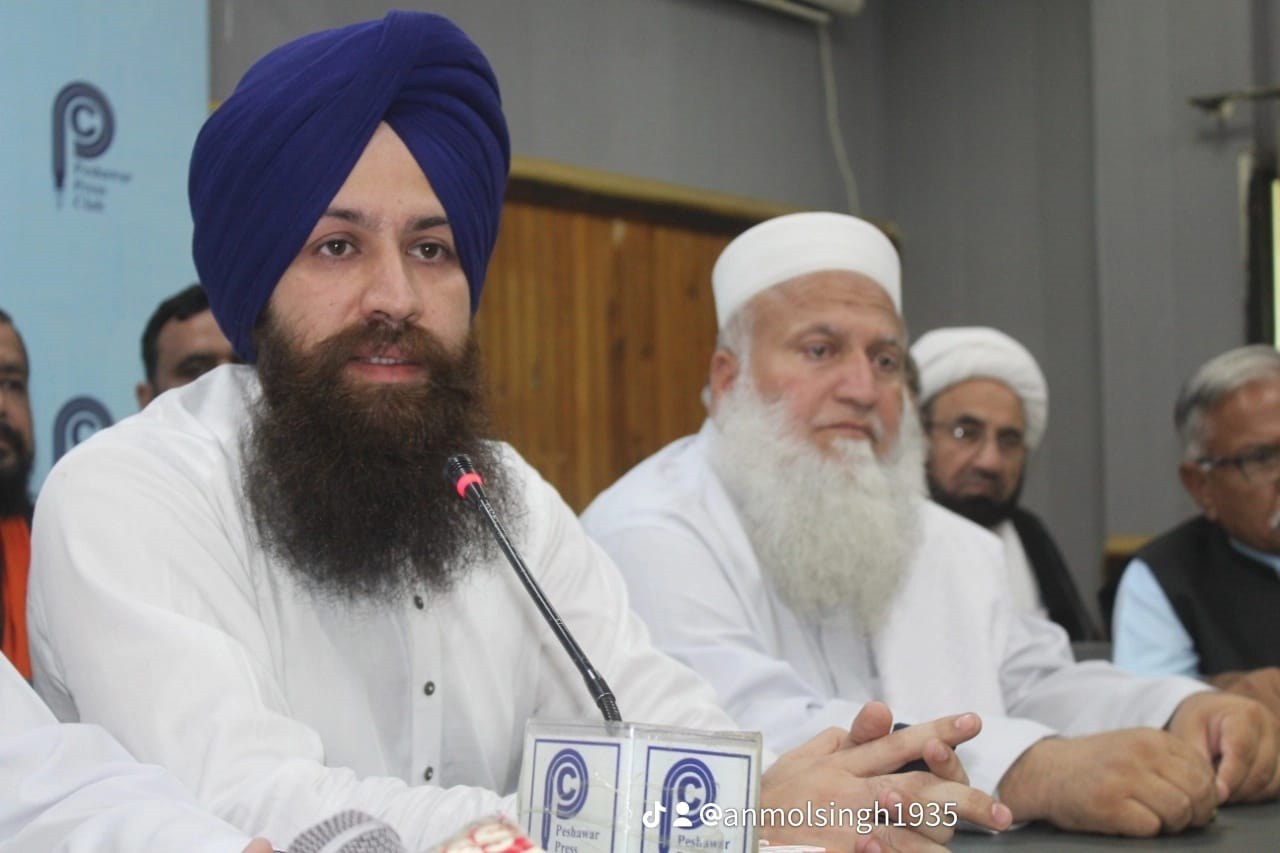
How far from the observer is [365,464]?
6.30 feet

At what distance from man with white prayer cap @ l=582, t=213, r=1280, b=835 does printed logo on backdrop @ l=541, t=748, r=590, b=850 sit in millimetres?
1057

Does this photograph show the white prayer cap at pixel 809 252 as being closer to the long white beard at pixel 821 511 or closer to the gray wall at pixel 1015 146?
the long white beard at pixel 821 511

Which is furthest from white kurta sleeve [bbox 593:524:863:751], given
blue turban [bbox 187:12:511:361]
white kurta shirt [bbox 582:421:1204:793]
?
blue turban [bbox 187:12:511:361]

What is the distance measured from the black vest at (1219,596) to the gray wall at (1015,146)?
2.72 meters

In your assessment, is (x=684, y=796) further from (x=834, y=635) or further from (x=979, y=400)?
(x=979, y=400)

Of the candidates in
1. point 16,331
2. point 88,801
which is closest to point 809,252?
point 16,331

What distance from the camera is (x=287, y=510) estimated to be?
182cm

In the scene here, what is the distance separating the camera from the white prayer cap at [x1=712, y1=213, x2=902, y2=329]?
2.87 meters

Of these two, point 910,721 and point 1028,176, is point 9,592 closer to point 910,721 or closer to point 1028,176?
point 910,721

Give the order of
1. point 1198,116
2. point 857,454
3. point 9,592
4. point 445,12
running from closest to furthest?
point 857,454 < point 9,592 < point 445,12 < point 1198,116

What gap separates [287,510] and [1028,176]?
5365 millimetres

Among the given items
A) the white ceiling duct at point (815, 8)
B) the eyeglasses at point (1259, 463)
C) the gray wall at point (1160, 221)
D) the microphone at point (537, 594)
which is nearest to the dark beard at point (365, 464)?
the microphone at point (537, 594)

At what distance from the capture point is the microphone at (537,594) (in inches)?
55.0

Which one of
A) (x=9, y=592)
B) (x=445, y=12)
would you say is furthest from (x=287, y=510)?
(x=445, y=12)
